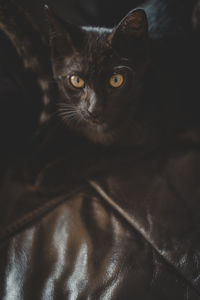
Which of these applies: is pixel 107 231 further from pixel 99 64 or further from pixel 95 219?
pixel 99 64

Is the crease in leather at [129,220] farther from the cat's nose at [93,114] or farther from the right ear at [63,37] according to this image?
the right ear at [63,37]

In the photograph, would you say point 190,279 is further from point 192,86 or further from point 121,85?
point 192,86

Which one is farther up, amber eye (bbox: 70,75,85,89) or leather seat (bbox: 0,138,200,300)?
amber eye (bbox: 70,75,85,89)

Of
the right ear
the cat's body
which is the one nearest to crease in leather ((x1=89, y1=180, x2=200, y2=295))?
the cat's body

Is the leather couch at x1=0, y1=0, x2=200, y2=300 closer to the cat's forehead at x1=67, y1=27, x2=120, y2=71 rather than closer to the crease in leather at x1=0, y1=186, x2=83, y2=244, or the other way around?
the crease in leather at x1=0, y1=186, x2=83, y2=244

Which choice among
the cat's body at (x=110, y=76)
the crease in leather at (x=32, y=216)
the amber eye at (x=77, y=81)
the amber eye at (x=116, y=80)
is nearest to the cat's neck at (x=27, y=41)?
the cat's body at (x=110, y=76)

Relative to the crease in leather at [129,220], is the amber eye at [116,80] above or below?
above
